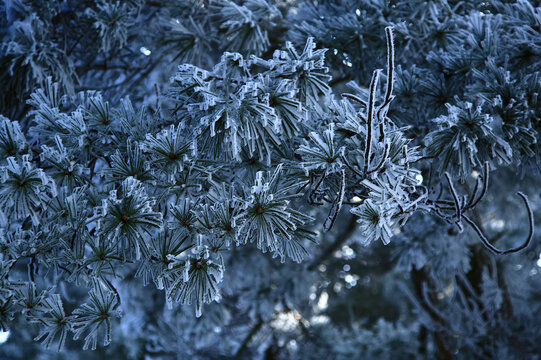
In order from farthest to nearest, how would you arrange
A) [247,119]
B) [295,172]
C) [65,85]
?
[65,85] < [295,172] < [247,119]

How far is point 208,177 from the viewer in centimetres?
170

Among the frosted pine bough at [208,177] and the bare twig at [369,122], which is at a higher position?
the bare twig at [369,122]

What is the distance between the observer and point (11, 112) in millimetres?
2723

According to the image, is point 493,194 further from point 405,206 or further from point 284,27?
point 405,206

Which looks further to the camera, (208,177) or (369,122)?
(208,177)

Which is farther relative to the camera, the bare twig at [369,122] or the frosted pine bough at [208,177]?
the frosted pine bough at [208,177]

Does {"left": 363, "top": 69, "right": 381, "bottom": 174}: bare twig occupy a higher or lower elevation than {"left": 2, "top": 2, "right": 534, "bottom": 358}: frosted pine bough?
higher

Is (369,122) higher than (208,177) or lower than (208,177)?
higher

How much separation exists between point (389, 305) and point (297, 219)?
6.13 m

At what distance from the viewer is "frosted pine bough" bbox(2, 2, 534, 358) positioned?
5.16ft

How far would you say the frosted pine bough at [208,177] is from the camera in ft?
5.16

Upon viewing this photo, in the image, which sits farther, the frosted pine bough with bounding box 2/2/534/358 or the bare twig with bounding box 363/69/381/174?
the frosted pine bough with bounding box 2/2/534/358

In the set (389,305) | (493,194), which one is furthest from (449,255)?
(389,305)

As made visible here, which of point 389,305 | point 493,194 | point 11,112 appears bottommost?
point 389,305
